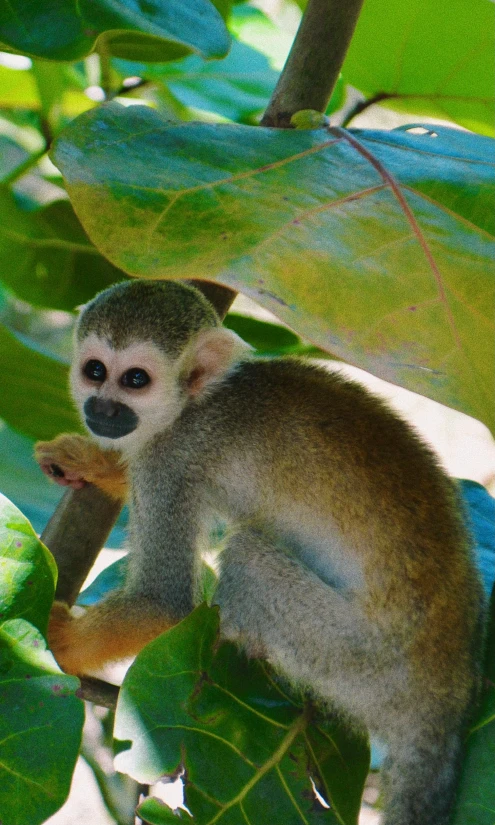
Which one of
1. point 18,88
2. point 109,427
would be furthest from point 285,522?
point 18,88

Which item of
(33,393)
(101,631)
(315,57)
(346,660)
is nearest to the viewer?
(315,57)

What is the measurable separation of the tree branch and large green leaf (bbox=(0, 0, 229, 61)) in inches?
10.1

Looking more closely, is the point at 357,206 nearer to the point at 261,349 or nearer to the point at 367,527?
the point at 367,527

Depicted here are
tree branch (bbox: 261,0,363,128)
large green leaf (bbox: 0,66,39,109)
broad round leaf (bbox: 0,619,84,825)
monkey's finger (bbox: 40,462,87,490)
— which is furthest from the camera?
large green leaf (bbox: 0,66,39,109)

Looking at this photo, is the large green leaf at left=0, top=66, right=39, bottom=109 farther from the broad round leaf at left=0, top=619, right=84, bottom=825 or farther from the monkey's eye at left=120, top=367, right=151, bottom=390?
the broad round leaf at left=0, top=619, right=84, bottom=825

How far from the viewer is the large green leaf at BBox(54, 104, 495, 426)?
0.89 metres

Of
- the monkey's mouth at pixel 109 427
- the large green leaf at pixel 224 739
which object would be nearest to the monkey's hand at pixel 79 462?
the monkey's mouth at pixel 109 427

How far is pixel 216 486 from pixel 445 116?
1.08 m

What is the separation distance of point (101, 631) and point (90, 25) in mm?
1274

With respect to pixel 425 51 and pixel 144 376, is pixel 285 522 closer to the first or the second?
pixel 144 376

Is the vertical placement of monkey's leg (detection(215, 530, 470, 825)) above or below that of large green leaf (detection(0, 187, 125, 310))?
below

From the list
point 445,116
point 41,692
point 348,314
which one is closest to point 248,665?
point 41,692

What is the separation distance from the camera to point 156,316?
194 cm

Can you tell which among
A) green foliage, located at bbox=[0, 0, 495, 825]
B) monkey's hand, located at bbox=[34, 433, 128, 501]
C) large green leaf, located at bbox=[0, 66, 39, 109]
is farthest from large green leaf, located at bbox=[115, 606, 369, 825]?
large green leaf, located at bbox=[0, 66, 39, 109]
